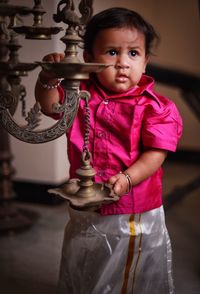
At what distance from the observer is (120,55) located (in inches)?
30.3

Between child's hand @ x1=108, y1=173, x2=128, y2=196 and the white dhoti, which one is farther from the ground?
child's hand @ x1=108, y1=173, x2=128, y2=196

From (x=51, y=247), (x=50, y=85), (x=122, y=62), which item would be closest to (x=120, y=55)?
(x=122, y=62)

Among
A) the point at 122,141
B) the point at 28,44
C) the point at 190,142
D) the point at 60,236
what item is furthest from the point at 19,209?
the point at 190,142

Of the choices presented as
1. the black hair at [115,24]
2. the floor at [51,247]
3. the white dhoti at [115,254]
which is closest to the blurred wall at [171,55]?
the floor at [51,247]

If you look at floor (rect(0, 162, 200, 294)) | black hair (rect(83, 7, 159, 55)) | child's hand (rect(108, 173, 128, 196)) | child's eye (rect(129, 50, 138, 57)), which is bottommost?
floor (rect(0, 162, 200, 294))

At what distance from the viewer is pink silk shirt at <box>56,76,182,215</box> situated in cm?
81

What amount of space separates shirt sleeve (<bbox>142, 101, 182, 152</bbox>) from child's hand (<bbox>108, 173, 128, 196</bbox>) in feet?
0.31

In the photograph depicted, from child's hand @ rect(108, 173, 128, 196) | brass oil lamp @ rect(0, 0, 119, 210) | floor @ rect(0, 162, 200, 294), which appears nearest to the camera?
brass oil lamp @ rect(0, 0, 119, 210)

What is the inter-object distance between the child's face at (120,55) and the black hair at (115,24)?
0.03ft

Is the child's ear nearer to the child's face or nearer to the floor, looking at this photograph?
the child's face

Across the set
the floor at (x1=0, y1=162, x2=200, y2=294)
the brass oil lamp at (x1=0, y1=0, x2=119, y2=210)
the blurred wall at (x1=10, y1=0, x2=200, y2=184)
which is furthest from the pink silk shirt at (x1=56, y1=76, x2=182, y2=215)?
the blurred wall at (x1=10, y1=0, x2=200, y2=184)

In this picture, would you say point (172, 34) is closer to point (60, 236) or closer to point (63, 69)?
point (60, 236)

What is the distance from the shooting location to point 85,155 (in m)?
0.71

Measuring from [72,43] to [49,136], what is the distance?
151 millimetres
